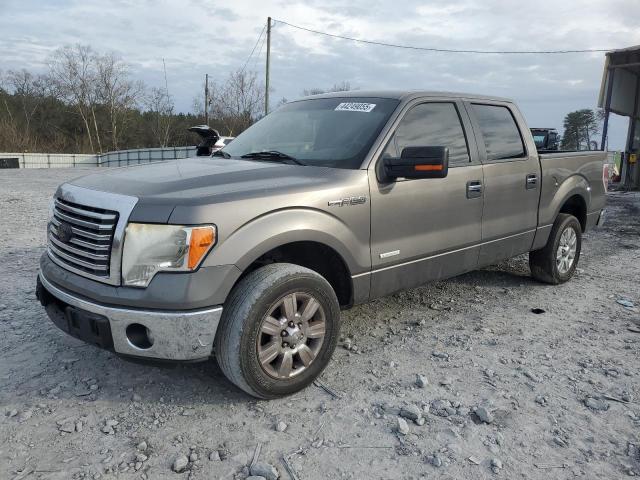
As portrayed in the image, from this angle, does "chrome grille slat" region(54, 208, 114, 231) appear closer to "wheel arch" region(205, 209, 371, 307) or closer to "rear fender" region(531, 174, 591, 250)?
"wheel arch" region(205, 209, 371, 307)

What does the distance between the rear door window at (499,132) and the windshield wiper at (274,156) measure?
1757 millimetres

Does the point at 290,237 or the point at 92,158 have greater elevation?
the point at 290,237

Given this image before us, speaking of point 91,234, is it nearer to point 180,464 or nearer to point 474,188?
point 180,464

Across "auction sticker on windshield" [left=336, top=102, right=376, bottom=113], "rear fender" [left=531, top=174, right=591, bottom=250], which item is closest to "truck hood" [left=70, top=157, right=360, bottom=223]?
"auction sticker on windshield" [left=336, top=102, right=376, bottom=113]

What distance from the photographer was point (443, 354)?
3.70 metres

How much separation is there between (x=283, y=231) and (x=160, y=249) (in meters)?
0.68

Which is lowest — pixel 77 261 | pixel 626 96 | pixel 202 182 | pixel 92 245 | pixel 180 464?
pixel 180 464

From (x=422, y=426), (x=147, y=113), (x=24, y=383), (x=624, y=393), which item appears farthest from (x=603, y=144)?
(x=147, y=113)

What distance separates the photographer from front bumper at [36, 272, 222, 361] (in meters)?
2.66

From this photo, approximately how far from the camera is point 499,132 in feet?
15.2

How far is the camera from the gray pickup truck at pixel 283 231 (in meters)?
2.69

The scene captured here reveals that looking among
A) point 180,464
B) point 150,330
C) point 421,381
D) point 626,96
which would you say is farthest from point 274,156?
point 626,96

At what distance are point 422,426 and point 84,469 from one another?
1707mm

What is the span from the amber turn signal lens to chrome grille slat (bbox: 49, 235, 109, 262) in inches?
19.0
